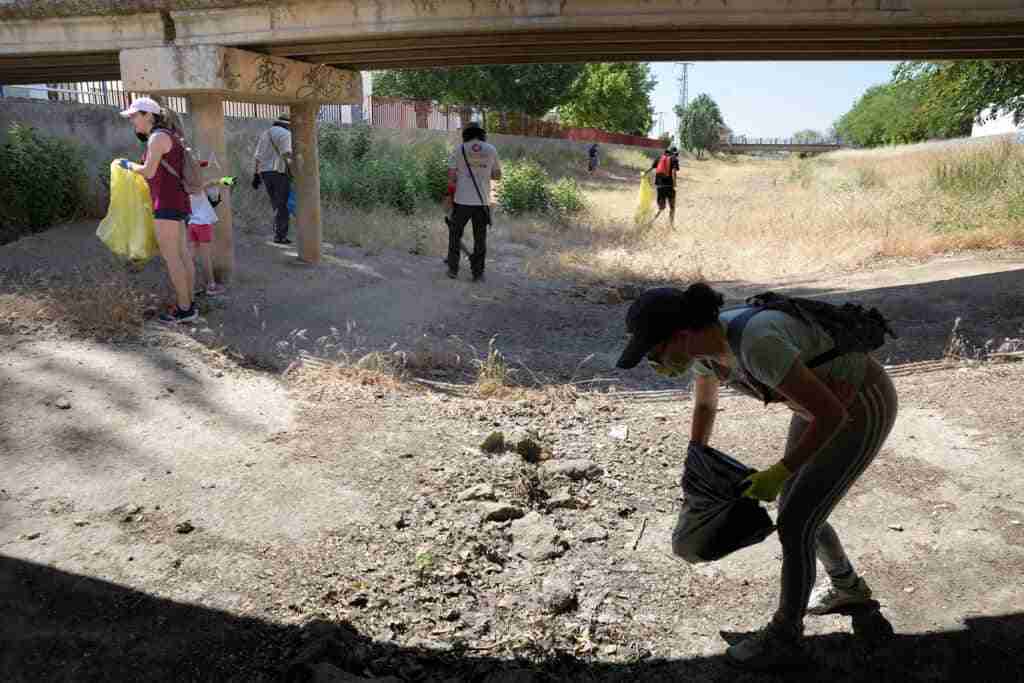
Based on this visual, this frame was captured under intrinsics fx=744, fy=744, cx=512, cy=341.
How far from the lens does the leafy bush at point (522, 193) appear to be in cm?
1712

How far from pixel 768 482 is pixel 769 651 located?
0.82 metres

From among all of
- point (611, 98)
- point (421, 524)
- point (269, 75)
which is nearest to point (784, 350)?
point (421, 524)

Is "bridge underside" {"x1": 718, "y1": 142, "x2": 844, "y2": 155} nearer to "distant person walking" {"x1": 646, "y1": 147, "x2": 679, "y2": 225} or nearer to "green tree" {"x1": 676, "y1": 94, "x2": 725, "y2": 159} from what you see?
"green tree" {"x1": 676, "y1": 94, "x2": 725, "y2": 159}

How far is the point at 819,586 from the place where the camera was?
10.7 ft

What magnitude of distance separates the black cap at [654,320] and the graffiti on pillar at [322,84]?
24.3 ft

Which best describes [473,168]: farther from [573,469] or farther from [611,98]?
[611,98]

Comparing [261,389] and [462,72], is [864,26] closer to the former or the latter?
[261,389]

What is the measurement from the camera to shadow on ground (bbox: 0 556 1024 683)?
2.76 metres

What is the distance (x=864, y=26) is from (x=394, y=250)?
253 inches

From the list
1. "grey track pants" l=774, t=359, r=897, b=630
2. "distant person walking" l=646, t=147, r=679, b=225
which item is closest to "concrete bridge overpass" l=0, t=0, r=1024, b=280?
"grey track pants" l=774, t=359, r=897, b=630

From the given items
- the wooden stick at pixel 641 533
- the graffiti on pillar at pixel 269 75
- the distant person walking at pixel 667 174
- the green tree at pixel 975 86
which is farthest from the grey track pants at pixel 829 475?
the green tree at pixel 975 86

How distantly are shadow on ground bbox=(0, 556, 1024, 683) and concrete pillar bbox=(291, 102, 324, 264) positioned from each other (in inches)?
248

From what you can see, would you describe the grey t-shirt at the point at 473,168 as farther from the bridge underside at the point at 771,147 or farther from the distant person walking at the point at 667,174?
the bridge underside at the point at 771,147

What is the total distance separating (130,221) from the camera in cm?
628
